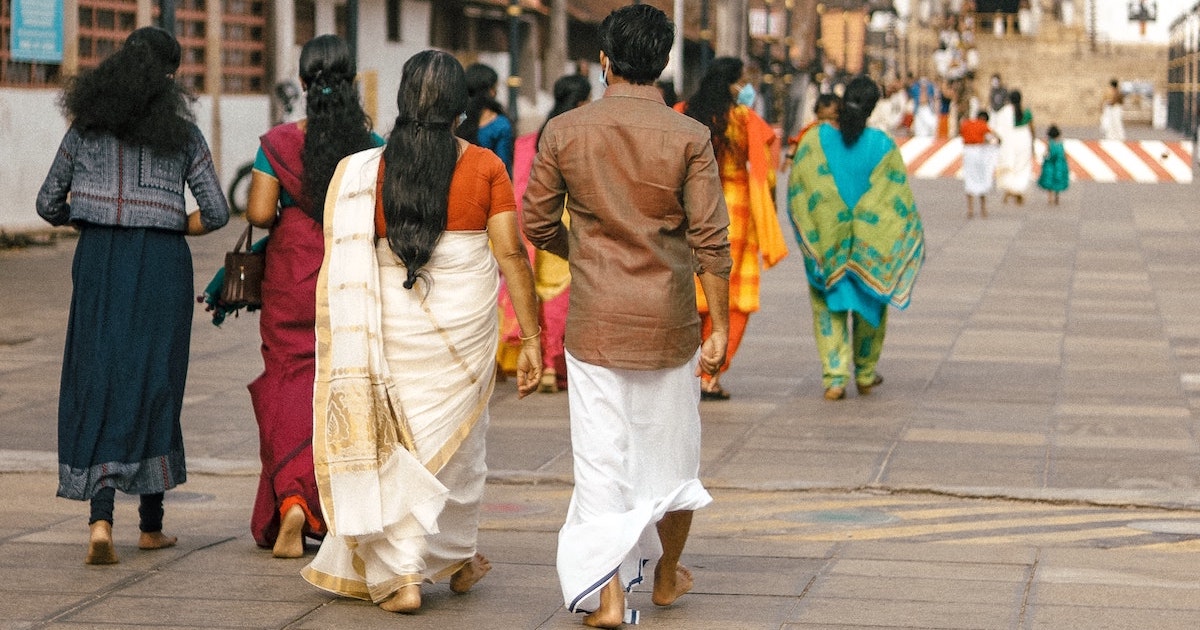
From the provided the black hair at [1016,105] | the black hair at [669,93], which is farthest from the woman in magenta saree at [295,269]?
the black hair at [1016,105]

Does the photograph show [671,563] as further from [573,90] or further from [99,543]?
[573,90]

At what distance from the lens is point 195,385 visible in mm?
11109

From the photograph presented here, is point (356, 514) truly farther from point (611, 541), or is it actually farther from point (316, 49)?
point (316, 49)

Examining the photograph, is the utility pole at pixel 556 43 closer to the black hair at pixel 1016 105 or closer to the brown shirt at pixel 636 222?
the black hair at pixel 1016 105

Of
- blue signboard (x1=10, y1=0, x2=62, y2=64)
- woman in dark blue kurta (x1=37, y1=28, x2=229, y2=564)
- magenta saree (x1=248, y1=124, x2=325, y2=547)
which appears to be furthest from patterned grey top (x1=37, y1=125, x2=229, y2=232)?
blue signboard (x1=10, y1=0, x2=62, y2=64)

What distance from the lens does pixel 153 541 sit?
6.96 metres

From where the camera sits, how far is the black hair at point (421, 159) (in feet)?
19.7

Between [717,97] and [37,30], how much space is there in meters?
12.0

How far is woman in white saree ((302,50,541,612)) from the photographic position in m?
6.00

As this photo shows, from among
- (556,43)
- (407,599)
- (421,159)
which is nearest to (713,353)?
(421,159)

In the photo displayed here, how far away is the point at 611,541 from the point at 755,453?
3.56 metres

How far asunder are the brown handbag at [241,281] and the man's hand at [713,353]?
1772 mm

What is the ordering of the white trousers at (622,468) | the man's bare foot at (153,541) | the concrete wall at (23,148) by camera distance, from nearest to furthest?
the white trousers at (622,468) < the man's bare foot at (153,541) < the concrete wall at (23,148)

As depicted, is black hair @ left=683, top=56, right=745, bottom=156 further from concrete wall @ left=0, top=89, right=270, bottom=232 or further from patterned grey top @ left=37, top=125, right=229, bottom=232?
concrete wall @ left=0, top=89, right=270, bottom=232
